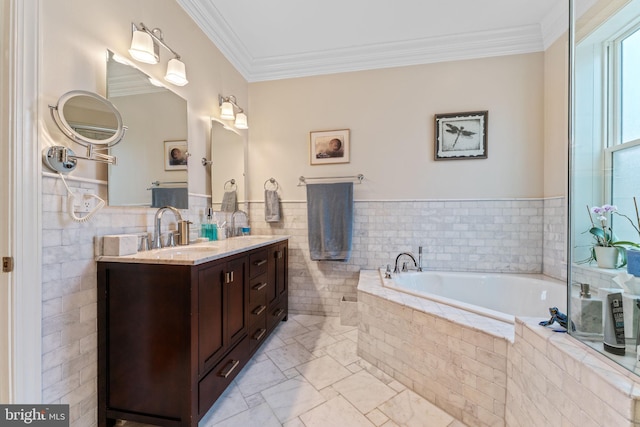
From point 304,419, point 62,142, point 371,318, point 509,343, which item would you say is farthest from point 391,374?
point 62,142

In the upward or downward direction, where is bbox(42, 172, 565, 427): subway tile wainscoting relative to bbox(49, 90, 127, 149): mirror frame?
downward

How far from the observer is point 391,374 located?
1740 mm

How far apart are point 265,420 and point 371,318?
3.07 ft

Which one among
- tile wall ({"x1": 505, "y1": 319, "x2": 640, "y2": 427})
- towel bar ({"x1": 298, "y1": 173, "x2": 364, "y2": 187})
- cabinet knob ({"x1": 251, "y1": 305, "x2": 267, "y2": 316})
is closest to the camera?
tile wall ({"x1": 505, "y1": 319, "x2": 640, "y2": 427})

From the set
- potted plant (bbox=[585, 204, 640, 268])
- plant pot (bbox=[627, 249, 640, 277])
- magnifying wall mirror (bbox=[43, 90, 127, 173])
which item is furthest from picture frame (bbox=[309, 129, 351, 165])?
plant pot (bbox=[627, 249, 640, 277])

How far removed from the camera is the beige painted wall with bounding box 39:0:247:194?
113cm

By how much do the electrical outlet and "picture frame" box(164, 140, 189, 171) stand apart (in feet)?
1.83

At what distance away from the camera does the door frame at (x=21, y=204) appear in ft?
3.26

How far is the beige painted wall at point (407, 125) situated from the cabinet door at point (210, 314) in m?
1.60

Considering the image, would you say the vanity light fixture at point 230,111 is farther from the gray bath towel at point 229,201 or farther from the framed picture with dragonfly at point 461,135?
the framed picture with dragonfly at point 461,135

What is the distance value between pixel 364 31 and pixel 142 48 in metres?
1.86

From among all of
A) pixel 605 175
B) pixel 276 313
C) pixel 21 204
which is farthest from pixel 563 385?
pixel 21 204

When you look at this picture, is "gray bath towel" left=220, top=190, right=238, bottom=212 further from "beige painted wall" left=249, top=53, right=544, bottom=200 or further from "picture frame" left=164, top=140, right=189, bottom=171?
"picture frame" left=164, top=140, right=189, bottom=171

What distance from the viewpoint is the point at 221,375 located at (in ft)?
4.74
